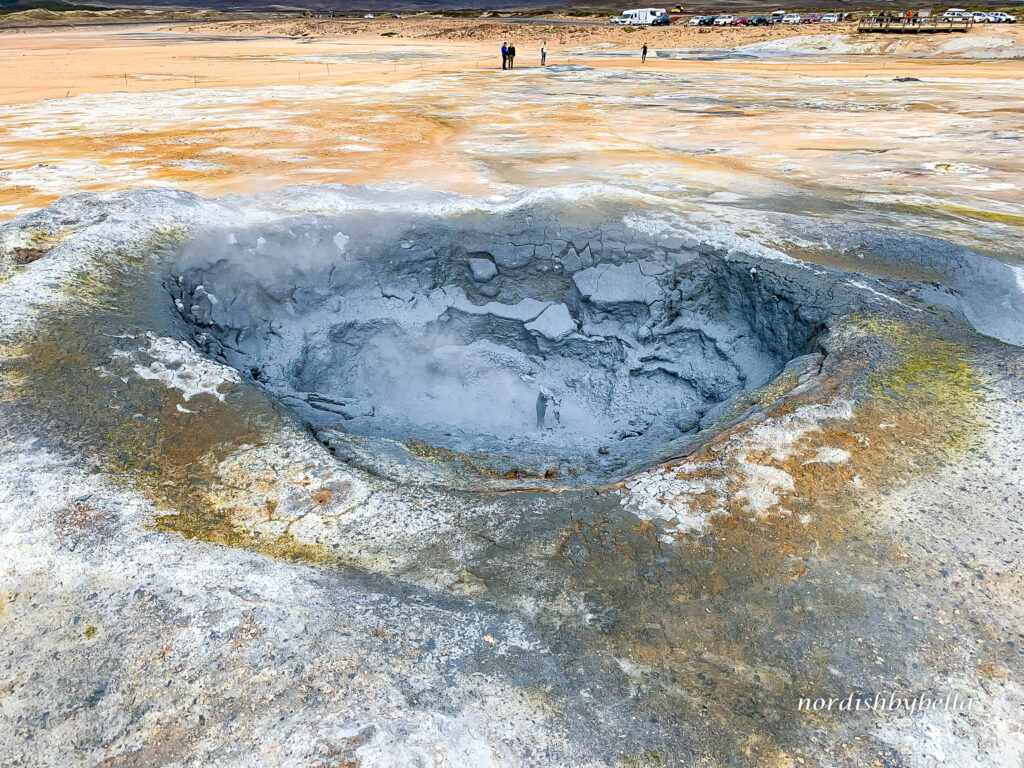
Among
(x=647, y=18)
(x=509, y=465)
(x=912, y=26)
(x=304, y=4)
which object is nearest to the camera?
(x=509, y=465)

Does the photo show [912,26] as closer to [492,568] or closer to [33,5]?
[492,568]

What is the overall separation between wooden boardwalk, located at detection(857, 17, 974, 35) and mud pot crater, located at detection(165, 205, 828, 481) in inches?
1575

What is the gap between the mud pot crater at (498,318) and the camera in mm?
6133

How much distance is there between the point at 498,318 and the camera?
23.4 feet

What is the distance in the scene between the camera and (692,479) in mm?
3352

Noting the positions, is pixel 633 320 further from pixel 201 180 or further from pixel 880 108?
pixel 880 108

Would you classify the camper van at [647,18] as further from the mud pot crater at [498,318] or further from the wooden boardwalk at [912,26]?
the mud pot crater at [498,318]

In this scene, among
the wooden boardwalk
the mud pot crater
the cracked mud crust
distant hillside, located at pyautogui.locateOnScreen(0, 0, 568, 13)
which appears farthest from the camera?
distant hillside, located at pyautogui.locateOnScreen(0, 0, 568, 13)

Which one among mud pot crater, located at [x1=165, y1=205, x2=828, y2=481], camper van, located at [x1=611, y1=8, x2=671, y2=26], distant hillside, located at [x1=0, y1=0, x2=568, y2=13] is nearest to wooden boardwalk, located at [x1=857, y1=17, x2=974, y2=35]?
camper van, located at [x1=611, y1=8, x2=671, y2=26]

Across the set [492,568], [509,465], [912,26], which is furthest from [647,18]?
[492,568]

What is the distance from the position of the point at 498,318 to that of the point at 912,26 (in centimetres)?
4412

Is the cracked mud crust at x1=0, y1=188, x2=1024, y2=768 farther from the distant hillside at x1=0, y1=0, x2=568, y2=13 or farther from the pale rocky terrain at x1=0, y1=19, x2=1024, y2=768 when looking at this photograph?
the distant hillside at x1=0, y1=0, x2=568, y2=13

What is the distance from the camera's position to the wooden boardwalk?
1401 inches

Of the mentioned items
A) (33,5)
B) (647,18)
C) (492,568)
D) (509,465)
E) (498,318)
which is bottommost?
(498,318)
